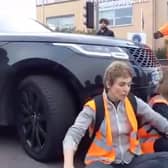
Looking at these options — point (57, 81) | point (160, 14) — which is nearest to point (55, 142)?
point (57, 81)

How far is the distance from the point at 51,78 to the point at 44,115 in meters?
0.37

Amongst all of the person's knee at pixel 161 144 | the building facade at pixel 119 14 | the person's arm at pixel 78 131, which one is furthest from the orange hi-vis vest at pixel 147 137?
the building facade at pixel 119 14

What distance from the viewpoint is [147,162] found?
3.57 m

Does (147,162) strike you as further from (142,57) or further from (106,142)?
(142,57)

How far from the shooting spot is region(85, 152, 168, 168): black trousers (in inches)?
139

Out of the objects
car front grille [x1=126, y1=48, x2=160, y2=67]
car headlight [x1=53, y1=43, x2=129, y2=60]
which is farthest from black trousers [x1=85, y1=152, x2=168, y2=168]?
car front grille [x1=126, y1=48, x2=160, y2=67]

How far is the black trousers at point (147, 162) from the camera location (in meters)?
3.52

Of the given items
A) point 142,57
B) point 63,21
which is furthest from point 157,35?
point 63,21

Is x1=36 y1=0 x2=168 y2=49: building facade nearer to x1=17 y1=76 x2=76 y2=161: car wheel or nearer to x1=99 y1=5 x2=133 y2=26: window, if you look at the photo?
x1=99 y1=5 x2=133 y2=26: window

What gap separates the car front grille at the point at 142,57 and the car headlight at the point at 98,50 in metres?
0.11

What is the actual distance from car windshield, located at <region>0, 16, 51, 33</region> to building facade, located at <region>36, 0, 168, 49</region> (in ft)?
85.6

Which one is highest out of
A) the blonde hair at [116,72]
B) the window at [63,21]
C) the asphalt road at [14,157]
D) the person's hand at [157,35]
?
the window at [63,21]

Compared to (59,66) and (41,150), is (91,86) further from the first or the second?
(41,150)

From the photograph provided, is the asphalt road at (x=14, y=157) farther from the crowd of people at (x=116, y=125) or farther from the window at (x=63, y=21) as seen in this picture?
the window at (x=63, y=21)
